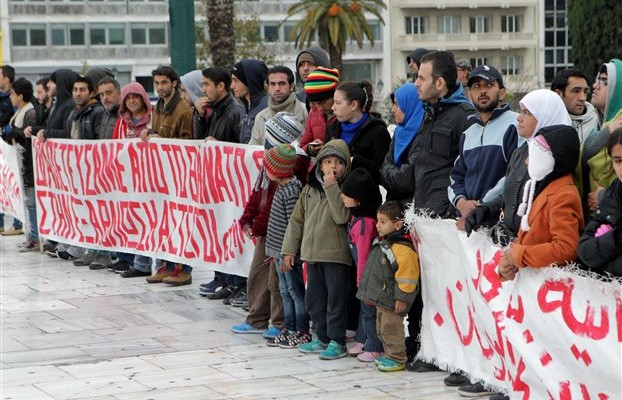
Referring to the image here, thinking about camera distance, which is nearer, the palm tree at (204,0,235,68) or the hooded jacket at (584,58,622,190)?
the hooded jacket at (584,58,622,190)

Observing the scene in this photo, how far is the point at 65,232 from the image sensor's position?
574 inches

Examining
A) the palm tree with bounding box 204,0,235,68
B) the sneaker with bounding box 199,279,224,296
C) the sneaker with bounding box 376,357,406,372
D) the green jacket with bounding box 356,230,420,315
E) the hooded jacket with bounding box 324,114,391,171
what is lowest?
the sneaker with bounding box 376,357,406,372

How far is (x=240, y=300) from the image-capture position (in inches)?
435

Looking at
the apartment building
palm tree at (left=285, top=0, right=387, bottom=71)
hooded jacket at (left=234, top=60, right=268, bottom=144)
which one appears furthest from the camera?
the apartment building

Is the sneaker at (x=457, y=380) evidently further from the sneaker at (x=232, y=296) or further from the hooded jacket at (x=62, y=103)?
the hooded jacket at (x=62, y=103)

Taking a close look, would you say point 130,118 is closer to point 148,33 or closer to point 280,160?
point 280,160

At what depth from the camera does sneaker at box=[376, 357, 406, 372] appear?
8.21 metres

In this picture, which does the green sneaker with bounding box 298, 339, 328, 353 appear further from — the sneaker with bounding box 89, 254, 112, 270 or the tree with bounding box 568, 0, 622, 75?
the tree with bounding box 568, 0, 622, 75

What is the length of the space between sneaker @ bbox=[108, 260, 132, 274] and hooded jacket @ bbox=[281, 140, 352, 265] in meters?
5.01

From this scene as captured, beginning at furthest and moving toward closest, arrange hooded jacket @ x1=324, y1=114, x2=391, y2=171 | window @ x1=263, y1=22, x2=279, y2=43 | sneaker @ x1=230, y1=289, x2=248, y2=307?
1. window @ x1=263, y1=22, x2=279, y2=43
2. sneaker @ x1=230, y1=289, x2=248, y2=307
3. hooded jacket @ x1=324, y1=114, x2=391, y2=171

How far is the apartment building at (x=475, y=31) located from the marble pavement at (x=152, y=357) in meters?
85.2

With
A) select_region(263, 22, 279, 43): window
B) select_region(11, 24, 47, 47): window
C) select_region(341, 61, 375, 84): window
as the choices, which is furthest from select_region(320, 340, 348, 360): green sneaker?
select_region(341, 61, 375, 84): window

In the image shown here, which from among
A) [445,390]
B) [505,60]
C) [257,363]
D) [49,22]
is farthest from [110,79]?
[505,60]

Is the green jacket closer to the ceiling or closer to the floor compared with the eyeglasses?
closer to the floor
